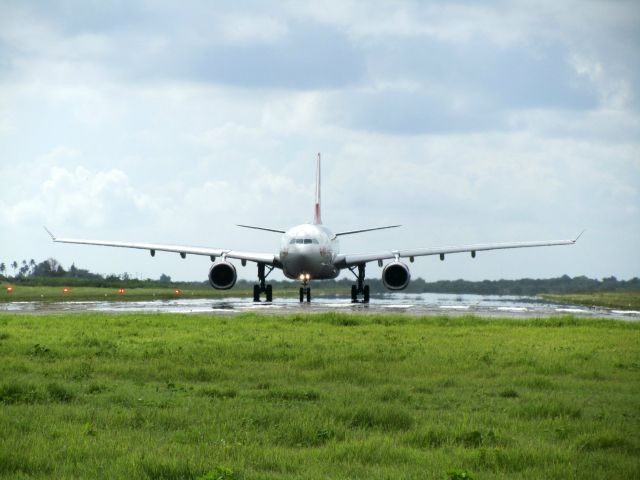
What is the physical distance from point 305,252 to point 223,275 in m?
4.79

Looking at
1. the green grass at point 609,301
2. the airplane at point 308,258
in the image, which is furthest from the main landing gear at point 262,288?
the green grass at point 609,301

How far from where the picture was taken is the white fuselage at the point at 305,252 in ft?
144

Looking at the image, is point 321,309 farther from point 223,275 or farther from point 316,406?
point 316,406

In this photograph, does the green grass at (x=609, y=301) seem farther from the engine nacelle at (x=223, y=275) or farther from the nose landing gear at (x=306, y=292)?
the engine nacelle at (x=223, y=275)

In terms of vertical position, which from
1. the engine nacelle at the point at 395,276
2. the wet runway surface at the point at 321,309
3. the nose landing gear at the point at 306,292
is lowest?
the wet runway surface at the point at 321,309

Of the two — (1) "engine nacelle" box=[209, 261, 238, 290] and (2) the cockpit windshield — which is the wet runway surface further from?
(2) the cockpit windshield

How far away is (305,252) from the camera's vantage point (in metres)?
43.6

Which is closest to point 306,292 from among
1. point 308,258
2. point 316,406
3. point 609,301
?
point 308,258

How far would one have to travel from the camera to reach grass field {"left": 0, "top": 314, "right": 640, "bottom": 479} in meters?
7.83

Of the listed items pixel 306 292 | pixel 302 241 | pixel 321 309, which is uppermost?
pixel 302 241

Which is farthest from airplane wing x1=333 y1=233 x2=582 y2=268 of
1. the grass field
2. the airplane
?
the grass field

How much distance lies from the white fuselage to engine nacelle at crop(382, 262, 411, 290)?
368 cm

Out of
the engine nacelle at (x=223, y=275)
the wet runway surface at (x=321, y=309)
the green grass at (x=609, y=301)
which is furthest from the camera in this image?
the green grass at (x=609, y=301)

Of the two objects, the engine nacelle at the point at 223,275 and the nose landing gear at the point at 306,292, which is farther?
the nose landing gear at the point at 306,292
